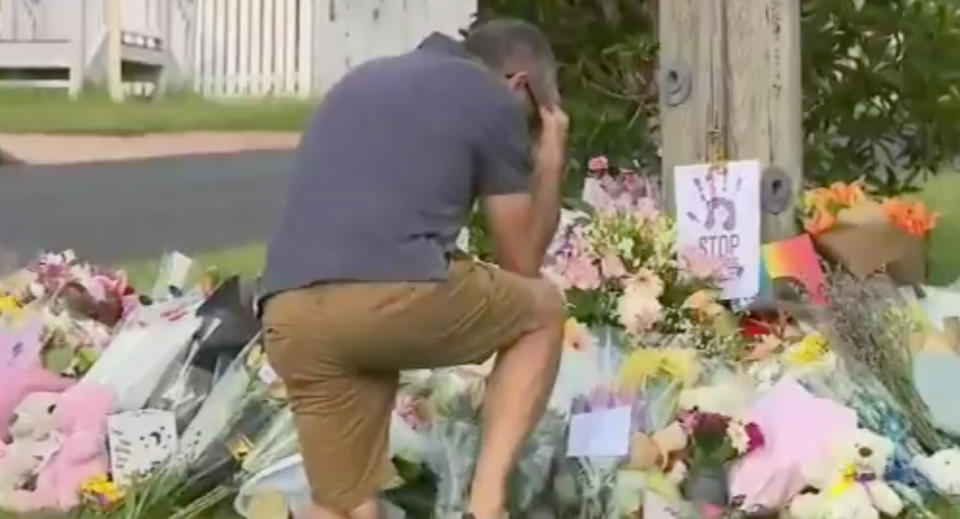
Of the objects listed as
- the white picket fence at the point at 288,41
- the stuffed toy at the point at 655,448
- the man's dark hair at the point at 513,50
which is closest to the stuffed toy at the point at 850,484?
the stuffed toy at the point at 655,448

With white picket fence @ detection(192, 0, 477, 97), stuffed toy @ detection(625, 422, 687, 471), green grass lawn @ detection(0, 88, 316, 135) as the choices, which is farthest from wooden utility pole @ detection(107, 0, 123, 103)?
stuffed toy @ detection(625, 422, 687, 471)

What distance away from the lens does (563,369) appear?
15.6ft

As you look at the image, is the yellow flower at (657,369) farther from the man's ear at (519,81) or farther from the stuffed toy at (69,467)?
the stuffed toy at (69,467)

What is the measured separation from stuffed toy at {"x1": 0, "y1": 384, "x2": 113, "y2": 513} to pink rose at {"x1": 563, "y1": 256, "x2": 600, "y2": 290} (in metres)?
1.20

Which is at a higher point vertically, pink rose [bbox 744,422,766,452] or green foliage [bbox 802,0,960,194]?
green foliage [bbox 802,0,960,194]

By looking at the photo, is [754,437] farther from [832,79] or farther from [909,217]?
[832,79]

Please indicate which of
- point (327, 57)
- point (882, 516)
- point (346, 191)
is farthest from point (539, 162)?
point (327, 57)

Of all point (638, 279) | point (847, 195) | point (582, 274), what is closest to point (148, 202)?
point (847, 195)

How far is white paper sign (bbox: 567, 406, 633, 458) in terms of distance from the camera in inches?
178

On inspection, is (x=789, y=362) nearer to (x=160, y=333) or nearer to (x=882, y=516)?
(x=882, y=516)

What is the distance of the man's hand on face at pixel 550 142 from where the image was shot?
164 inches

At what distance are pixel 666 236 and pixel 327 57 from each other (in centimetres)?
455

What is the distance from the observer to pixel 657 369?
15.5 feet

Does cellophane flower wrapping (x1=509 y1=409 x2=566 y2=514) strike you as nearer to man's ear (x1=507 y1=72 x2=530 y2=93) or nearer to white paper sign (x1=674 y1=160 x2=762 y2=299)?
man's ear (x1=507 y1=72 x2=530 y2=93)
